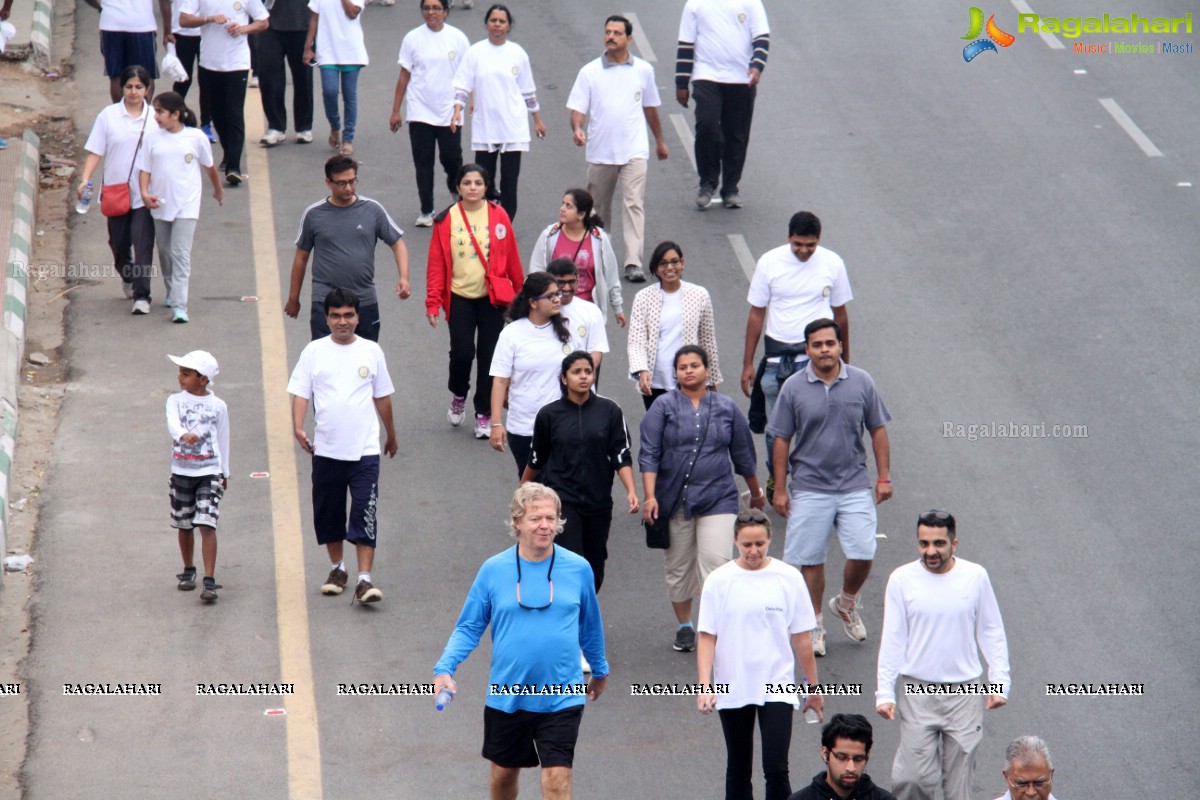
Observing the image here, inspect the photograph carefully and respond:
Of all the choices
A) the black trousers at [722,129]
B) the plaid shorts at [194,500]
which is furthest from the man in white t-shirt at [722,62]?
the plaid shorts at [194,500]

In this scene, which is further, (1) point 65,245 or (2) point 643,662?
(1) point 65,245

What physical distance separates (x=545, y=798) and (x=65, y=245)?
9.39 metres

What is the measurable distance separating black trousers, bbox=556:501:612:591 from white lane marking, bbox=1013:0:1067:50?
39.6 feet

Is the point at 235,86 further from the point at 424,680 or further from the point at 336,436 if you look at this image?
the point at 424,680

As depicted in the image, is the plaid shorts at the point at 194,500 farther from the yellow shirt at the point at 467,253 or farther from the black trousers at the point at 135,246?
the black trousers at the point at 135,246

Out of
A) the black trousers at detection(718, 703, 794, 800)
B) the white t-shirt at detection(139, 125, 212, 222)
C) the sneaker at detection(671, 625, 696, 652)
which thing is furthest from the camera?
the white t-shirt at detection(139, 125, 212, 222)

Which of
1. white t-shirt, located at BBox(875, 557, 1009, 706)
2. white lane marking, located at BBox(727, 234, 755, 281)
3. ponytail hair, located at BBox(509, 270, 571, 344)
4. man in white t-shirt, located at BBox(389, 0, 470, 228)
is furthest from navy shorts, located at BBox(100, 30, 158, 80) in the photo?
white t-shirt, located at BBox(875, 557, 1009, 706)

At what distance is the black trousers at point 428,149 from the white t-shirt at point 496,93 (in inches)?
24.4

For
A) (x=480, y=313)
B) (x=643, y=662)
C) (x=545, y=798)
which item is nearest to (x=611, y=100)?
(x=480, y=313)

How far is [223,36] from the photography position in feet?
54.0

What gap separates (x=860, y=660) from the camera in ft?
32.9

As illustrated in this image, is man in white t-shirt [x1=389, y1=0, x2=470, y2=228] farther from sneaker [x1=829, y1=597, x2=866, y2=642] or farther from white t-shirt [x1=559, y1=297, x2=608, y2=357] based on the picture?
sneaker [x1=829, y1=597, x2=866, y2=642]

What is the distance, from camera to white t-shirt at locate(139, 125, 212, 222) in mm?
13711

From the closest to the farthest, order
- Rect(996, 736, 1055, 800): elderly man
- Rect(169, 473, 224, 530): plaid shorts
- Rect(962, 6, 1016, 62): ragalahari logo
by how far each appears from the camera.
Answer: Rect(996, 736, 1055, 800): elderly man, Rect(169, 473, 224, 530): plaid shorts, Rect(962, 6, 1016, 62): ragalahari logo
